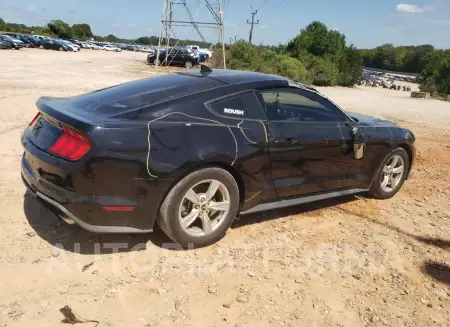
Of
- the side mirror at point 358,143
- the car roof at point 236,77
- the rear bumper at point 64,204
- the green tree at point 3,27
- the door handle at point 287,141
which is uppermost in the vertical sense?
the car roof at point 236,77

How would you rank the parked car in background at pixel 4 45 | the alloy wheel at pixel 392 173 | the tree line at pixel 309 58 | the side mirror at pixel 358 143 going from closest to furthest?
1. the side mirror at pixel 358 143
2. the alloy wheel at pixel 392 173
3. the tree line at pixel 309 58
4. the parked car in background at pixel 4 45

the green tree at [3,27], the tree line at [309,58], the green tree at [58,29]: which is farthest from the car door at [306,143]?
the green tree at [58,29]

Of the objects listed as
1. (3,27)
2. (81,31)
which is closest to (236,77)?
(3,27)

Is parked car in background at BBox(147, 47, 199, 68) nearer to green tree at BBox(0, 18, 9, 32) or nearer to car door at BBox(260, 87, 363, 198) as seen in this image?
car door at BBox(260, 87, 363, 198)

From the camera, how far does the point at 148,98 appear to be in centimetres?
336

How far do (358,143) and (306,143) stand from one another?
81 cm

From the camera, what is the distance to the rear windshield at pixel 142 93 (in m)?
3.27

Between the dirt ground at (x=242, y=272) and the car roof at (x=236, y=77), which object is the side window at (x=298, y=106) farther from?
the dirt ground at (x=242, y=272)

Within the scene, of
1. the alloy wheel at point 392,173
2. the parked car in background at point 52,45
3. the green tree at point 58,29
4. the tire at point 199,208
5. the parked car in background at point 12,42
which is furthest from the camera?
the green tree at point 58,29

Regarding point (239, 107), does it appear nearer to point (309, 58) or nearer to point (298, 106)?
point (298, 106)

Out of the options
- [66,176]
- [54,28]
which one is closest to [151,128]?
[66,176]

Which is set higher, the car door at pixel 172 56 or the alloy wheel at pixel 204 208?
the alloy wheel at pixel 204 208

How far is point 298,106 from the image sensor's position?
4043mm

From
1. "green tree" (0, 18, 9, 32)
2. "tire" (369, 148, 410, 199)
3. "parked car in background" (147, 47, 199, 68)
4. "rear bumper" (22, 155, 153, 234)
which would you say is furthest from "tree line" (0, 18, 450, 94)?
"green tree" (0, 18, 9, 32)
